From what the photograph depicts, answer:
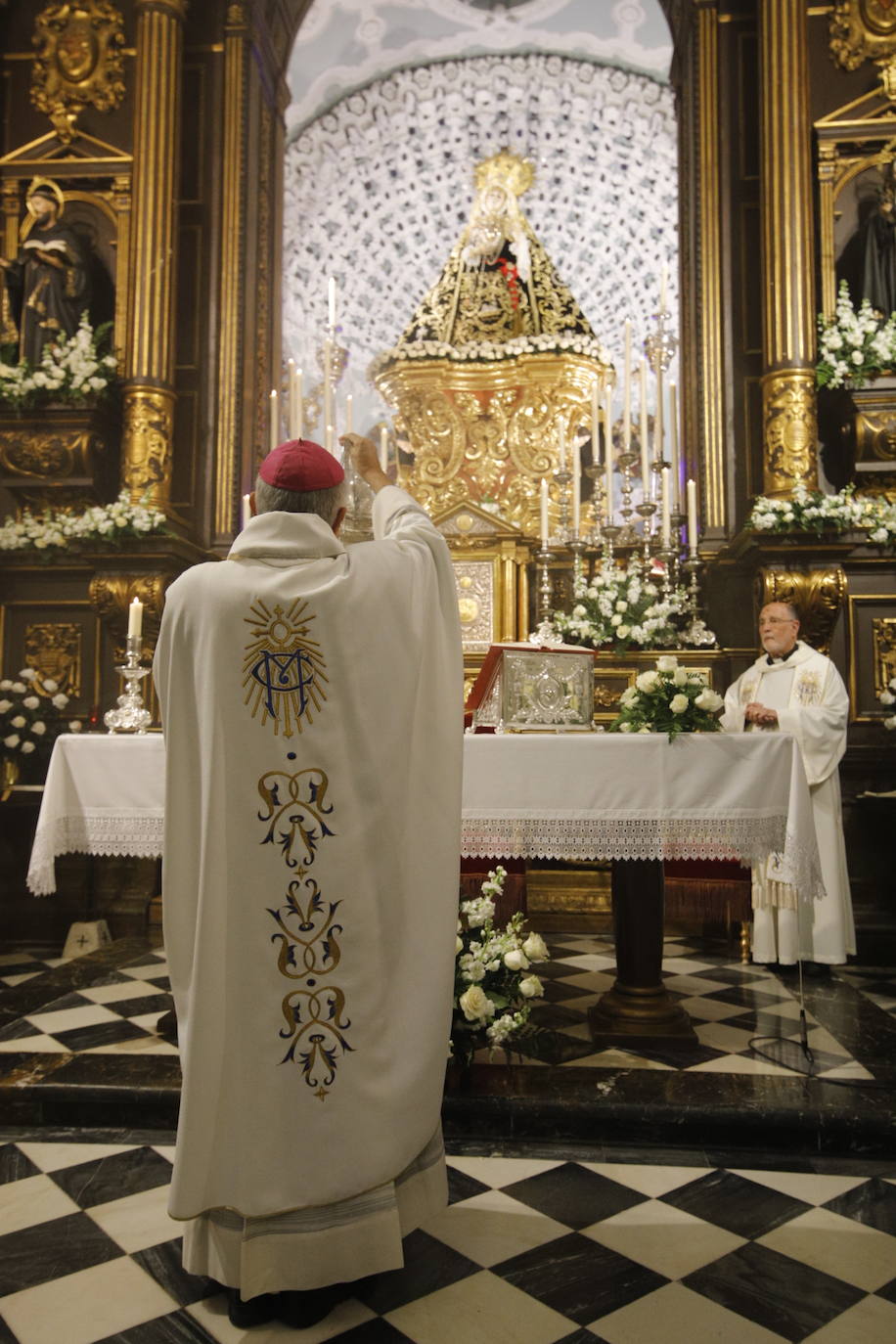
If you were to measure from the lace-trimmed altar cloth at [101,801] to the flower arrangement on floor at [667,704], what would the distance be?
1.71m

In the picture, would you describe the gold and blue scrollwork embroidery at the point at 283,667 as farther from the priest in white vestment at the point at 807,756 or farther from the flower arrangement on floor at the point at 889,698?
the flower arrangement on floor at the point at 889,698

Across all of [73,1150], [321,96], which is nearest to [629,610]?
[73,1150]

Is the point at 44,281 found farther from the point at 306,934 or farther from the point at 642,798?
the point at 306,934

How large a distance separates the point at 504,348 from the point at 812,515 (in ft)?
8.12

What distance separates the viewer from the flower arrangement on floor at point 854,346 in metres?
6.00

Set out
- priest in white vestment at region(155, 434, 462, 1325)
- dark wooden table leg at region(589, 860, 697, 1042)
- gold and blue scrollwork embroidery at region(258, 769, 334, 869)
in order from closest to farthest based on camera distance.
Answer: priest in white vestment at region(155, 434, 462, 1325) < gold and blue scrollwork embroidery at region(258, 769, 334, 869) < dark wooden table leg at region(589, 860, 697, 1042)

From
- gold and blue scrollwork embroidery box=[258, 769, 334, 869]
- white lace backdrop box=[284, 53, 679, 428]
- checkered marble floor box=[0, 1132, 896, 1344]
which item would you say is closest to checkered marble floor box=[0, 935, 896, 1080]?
checkered marble floor box=[0, 1132, 896, 1344]

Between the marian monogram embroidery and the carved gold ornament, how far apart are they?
6596 mm

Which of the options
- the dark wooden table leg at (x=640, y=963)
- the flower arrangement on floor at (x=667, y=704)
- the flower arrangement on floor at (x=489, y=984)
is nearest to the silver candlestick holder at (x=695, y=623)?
the flower arrangement on floor at (x=667, y=704)

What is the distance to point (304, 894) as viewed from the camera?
218 cm

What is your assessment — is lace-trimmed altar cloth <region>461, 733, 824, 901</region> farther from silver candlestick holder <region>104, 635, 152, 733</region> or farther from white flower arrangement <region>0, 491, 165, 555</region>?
white flower arrangement <region>0, 491, 165, 555</region>

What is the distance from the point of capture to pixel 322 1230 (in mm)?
2080

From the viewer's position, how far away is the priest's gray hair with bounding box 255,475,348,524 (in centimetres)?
232

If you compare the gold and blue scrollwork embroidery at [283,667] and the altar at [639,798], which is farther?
the altar at [639,798]
